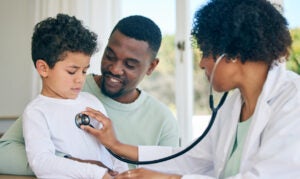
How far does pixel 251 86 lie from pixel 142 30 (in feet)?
2.00

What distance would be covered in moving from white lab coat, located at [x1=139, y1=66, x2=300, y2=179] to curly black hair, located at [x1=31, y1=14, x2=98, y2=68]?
44cm

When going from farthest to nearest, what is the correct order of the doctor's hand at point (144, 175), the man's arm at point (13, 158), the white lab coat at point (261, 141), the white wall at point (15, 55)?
1. the white wall at point (15, 55)
2. the man's arm at point (13, 158)
3. the doctor's hand at point (144, 175)
4. the white lab coat at point (261, 141)

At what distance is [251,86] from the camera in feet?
3.57

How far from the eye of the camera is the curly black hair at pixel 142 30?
4.99ft

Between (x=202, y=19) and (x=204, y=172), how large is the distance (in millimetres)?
552

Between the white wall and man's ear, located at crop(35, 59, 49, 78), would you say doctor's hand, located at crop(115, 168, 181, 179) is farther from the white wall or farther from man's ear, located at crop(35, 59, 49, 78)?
the white wall

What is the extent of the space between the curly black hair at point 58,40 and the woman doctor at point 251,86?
256 mm

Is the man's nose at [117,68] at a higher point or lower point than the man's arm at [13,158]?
higher

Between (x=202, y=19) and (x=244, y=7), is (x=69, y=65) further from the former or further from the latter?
(x=244, y=7)

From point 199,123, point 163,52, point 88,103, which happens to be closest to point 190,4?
point 163,52

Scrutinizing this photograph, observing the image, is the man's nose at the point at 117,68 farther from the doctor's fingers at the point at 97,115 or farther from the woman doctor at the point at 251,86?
the woman doctor at the point at 251,86

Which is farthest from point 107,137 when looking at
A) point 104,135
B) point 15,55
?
point 15,55

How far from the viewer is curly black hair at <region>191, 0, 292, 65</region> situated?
1.00 metres

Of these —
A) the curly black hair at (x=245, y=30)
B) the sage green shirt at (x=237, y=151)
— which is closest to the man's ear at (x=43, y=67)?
the curly black hair at (x=245, y=30)
